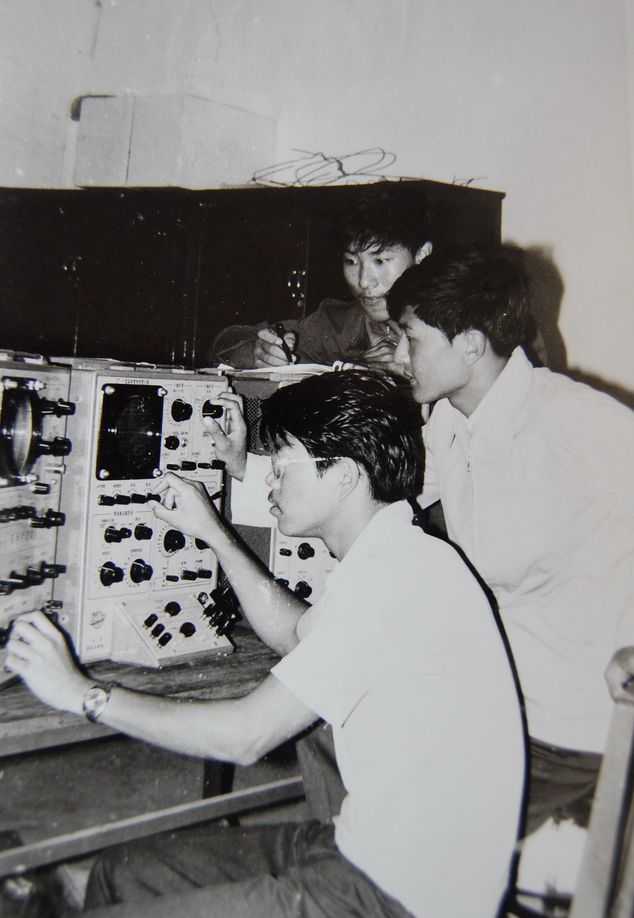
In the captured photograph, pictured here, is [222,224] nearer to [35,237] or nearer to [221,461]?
[35,237]

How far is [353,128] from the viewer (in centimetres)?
332

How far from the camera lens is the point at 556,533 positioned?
1.63m

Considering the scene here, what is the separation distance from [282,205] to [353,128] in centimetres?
70

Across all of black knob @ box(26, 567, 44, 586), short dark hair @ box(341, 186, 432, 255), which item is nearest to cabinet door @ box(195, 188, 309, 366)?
short dark hair @ box(341, 186, 432, 255)

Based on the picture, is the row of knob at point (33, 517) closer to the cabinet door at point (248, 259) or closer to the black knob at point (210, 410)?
the black knob at point (210, 410)

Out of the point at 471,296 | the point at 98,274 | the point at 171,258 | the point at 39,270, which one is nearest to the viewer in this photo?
the point at 471,296

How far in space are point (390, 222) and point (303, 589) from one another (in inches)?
58.4

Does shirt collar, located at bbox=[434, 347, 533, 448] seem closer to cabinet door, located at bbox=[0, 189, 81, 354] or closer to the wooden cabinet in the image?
the wooden cabinet

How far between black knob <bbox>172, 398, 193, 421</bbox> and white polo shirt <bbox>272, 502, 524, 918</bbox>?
2.40 feet

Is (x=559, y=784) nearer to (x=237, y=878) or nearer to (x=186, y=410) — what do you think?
(x=237, y=878)

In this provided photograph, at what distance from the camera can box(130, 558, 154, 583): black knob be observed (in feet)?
5.28

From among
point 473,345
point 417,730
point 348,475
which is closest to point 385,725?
point 417,730

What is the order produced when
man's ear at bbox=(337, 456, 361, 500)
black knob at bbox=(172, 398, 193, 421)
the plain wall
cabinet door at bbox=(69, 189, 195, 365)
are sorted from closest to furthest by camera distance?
1. man's ear at bbox=(337, 456, 361, 500)
2. black knob at bbox=(172, 398, 193, 421)
3. the plain wall
4. cabinet door at bbox=(69, 189, 195, 365)

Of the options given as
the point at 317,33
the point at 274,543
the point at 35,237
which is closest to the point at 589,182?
the point at 317,33
